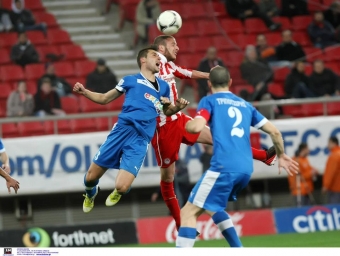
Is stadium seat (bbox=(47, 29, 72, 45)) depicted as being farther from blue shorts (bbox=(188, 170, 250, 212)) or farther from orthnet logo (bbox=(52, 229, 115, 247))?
blue shorts (bbox=(188, 170, 250, 212))

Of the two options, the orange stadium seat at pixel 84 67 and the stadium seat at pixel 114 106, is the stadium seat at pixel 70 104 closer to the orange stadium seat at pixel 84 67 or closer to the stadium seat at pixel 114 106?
the stadium seat at pixel 114 106

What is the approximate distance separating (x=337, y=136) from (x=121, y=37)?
518cm

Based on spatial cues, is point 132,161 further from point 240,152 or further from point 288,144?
point 288,144

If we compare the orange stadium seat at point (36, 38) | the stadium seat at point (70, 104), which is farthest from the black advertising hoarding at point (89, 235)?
the orange stadium seat at point (36, 38)

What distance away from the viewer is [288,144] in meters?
16.6

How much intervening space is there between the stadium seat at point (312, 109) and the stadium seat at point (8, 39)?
5.78m

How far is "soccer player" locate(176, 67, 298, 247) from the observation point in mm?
8992

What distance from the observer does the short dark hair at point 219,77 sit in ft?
29.5

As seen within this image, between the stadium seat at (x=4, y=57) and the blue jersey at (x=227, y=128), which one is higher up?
the blue jersey at (x=227, y=128)

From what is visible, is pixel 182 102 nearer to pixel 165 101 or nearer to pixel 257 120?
pixel 165 101

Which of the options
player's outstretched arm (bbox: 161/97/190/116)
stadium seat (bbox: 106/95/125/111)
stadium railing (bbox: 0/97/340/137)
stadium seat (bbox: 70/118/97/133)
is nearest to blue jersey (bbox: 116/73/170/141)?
player's outstretched arm (bbox: 161/97/190/116)

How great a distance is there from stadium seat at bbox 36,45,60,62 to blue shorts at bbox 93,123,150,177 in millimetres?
7279

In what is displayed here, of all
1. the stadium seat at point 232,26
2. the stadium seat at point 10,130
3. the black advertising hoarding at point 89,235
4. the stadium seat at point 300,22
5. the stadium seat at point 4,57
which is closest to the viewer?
the black advertising hoarding at point 89,235

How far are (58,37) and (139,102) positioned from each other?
8.25 metres
